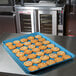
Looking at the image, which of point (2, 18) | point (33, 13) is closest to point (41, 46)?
point (33, 13)

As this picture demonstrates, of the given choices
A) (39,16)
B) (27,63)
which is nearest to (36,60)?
(27,63)

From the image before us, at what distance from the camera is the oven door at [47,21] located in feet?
12.9

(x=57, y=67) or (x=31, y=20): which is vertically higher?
(x=31, y=20)

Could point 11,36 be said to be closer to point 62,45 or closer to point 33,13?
point 62,45

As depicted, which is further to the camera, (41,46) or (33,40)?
(33,40)

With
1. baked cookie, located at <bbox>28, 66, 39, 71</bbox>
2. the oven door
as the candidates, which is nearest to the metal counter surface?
baked cookie, located at <bbox>28, 66, 39, 71</bbox>

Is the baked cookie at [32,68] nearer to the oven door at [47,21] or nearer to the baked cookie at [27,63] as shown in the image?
the baked cookie at [27,63]

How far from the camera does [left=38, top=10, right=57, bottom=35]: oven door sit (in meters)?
3.92

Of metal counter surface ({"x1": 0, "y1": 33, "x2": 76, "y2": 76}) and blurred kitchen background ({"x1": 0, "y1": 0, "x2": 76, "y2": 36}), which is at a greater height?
blurred kitchen background ({"x1": 0, "y1": 0, "x2": 76, "y2": 36})

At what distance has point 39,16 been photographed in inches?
158

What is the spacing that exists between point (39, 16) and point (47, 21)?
244 millimetres

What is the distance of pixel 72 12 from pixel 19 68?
10.1 feet

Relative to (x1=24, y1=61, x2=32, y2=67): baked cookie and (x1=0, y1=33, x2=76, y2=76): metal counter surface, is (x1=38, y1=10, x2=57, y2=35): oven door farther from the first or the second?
(x1=24, y1=61, x2=32, y2=67): baked cookie

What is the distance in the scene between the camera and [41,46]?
194 centimetres
